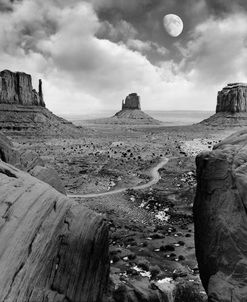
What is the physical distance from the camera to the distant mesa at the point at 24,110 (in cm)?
13088

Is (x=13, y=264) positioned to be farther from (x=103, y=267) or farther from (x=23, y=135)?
(x=23, y=135)

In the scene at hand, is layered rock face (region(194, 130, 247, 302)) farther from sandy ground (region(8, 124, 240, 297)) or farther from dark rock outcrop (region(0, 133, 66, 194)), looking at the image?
dark rock outcrop (region(0, 133, 66, 194))

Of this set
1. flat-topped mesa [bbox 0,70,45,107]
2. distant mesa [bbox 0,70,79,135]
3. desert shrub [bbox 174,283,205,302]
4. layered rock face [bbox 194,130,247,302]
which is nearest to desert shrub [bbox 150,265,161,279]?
desert shrub [bbox 174,283,205,302]

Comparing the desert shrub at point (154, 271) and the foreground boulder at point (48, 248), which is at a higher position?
the foreground boulder at point (48, 248)

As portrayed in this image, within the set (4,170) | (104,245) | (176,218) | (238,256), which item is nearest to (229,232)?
(238,256)

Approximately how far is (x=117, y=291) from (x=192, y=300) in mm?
6570

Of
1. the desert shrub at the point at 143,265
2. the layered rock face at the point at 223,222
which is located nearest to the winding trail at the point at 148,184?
the desert shrub at the point at 143,265

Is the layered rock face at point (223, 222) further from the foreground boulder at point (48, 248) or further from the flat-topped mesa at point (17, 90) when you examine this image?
the flat-topped mesa at point (17, 90)

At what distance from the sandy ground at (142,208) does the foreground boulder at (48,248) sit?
4516 millimetres

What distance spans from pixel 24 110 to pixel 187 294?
13054cm

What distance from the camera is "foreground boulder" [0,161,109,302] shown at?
14.2 meters

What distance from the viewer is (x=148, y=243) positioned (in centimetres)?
3516

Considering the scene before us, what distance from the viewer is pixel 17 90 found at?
15350 centimetres

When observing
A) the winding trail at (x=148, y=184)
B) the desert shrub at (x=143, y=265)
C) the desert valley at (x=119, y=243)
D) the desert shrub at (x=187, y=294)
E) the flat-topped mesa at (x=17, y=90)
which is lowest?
the winding trail at (x=148, y=184)
